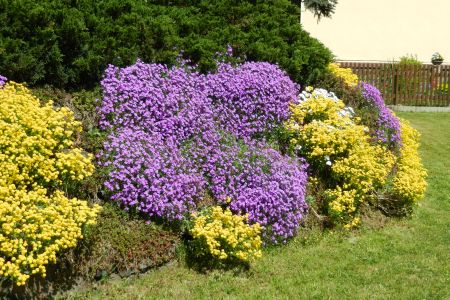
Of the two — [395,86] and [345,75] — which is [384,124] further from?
[395,86]

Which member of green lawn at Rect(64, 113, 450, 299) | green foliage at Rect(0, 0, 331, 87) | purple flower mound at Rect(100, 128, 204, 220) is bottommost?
green lawn at Rect(64, 113, 450, 299)

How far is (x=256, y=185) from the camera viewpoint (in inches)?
243

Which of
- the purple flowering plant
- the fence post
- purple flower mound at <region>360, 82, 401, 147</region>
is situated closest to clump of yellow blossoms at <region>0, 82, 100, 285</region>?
the purple flowering plant

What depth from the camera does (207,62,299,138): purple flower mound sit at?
705 centimetres

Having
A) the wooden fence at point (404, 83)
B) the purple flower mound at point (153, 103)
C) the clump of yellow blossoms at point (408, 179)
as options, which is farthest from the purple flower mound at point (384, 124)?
the wooden fence at point (404, 83)

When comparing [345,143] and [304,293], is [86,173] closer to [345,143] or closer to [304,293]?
[304,293]

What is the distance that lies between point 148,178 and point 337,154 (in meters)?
2.72

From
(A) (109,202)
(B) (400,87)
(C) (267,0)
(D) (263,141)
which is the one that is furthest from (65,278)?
(B) (400,87)

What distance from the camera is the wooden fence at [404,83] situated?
1819 centimetres

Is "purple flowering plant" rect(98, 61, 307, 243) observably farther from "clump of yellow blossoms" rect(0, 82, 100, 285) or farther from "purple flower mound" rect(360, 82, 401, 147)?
"purple flower mound" rect(360, 82, 401, 147)

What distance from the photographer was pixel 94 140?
5.94 meters

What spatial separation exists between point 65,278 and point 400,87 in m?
→ 15.3

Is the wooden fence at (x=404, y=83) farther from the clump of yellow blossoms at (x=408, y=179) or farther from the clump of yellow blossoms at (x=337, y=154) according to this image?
the clump of yellow blossoms at (x=337, y=154)

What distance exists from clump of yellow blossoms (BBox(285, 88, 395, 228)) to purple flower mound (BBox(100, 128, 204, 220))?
5.76 ft
